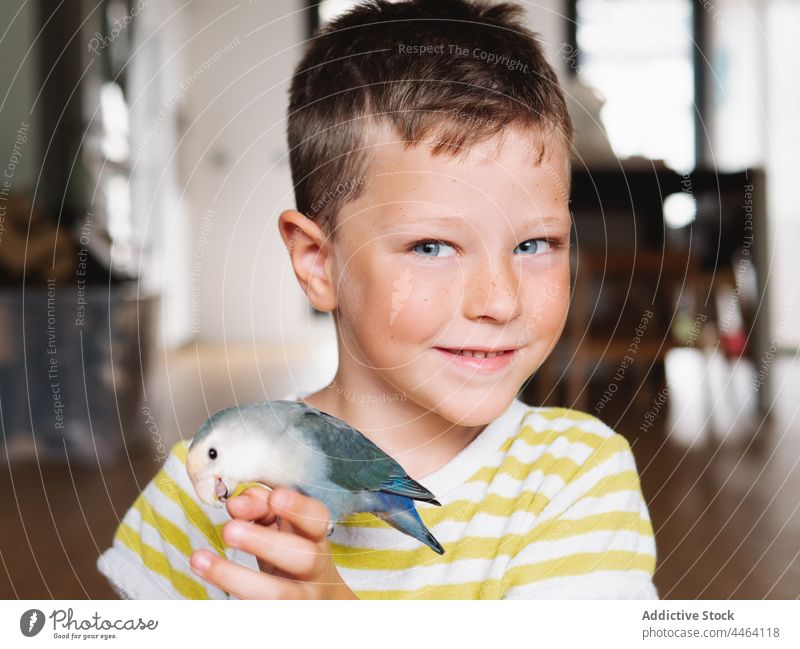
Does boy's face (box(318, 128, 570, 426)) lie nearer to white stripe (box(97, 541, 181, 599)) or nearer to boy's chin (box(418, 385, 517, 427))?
boy's chin (box(418, 385, 517, 427))

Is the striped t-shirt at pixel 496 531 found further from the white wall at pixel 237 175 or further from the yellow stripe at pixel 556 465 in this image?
the white wall at pixel 237 175

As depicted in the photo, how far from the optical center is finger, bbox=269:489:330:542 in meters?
0.33

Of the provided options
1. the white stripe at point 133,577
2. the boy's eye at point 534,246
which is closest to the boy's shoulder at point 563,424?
the boy's eye at point 534,246

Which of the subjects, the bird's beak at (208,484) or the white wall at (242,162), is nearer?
the bird's beak at (208,484)

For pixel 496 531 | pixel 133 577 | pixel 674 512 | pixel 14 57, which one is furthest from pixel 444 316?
pixel 674 512

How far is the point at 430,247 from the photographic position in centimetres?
39

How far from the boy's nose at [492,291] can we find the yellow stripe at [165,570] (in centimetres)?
21

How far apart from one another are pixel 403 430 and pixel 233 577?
0.14 metres

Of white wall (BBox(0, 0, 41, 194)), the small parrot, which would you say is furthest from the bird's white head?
white wall (BBox(0, 0, 41, 194))

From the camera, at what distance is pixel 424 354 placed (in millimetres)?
409

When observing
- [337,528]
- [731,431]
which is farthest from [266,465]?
[731,431]

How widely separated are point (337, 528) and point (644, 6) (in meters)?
0.39

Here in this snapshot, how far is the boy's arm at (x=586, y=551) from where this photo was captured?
1.36 feet

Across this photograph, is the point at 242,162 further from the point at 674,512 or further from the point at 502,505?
the point at 502,505
